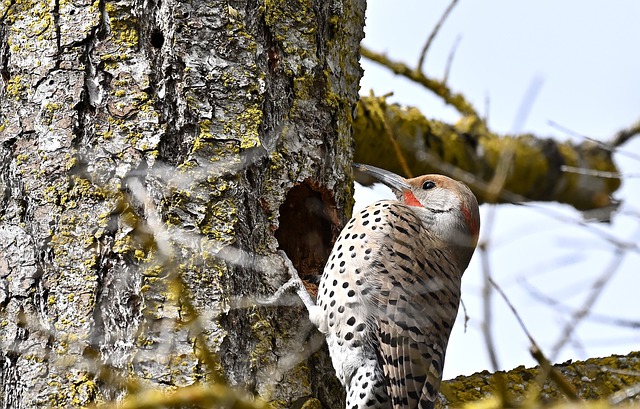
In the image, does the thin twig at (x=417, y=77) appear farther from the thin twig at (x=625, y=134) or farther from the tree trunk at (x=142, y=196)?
the tree trunk at (x=142, y=196)

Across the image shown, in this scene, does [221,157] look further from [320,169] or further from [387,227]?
[387,227]

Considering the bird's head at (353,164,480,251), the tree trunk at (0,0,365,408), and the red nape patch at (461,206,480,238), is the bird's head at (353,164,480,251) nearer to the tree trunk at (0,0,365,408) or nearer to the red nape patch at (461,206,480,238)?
the red nape patch at (461,206,480,238)

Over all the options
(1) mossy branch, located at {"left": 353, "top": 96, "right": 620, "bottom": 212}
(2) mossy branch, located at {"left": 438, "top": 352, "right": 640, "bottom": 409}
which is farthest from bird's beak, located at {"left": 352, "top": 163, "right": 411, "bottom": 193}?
(2) mossy branch, located at {"left": 438, "top": 352, "right": 640, "bottom": 409}

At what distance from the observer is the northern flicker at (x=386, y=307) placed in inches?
151

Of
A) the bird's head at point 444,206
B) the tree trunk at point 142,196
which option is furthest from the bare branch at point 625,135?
the tree trunk at point 142,196

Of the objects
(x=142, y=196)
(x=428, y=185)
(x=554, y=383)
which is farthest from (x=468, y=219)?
(x=142, y=196)

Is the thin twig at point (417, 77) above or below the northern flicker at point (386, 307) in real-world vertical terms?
above

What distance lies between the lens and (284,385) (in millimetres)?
3430

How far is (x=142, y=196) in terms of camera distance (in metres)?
3.24

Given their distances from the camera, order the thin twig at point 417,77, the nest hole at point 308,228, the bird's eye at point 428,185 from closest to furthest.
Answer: the nest hole at point 308,228
the bird's eye at point 428,185
the thin twig at point 417,77

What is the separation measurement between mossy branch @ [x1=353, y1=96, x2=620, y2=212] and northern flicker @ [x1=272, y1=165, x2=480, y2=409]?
753 mm

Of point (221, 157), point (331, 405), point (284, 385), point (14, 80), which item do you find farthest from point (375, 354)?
point (14, 80)

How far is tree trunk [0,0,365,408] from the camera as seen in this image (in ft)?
10.3

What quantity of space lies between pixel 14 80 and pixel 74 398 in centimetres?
123
